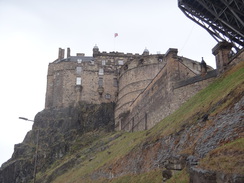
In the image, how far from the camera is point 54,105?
57.8 m

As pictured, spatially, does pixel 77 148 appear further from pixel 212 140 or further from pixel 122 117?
pixel 212 140

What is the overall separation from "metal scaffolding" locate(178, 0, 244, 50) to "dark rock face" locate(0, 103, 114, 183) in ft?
93.3

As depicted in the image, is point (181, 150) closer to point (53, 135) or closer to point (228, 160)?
point (228, 160)

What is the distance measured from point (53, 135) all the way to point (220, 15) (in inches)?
1405

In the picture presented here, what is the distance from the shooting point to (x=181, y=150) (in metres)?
15.8

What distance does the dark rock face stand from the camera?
50.1m

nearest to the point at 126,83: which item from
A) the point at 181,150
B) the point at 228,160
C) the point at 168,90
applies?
the point at 168,90

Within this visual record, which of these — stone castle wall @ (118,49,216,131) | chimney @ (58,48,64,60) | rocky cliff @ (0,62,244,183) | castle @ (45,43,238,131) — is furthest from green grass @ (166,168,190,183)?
chimney @ (58,48,64,60)

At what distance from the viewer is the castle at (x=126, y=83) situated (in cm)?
2902

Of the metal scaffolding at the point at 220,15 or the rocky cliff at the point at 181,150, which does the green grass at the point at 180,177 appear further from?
the metal scaffolding at the point at 220,15

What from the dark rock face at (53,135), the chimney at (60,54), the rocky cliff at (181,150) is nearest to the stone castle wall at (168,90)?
the rocky cliff at (181,150)

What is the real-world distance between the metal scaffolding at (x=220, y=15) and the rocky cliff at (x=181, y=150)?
634cm

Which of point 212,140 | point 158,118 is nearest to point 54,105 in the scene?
point 158,118

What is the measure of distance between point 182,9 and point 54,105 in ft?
115
